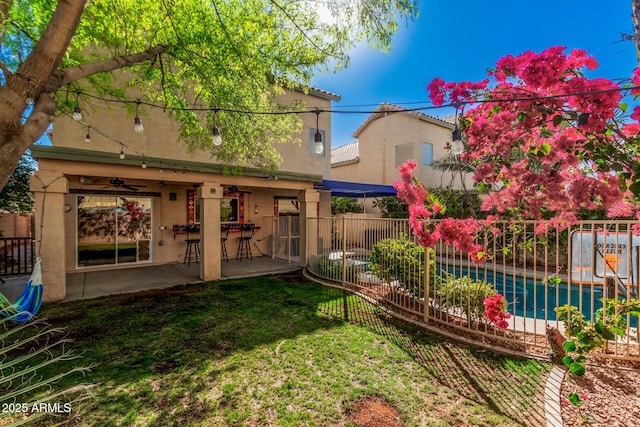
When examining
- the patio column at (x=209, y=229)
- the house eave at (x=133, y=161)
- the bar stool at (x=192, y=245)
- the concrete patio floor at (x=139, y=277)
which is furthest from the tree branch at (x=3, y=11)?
the bar stool at (x=192, y=245)

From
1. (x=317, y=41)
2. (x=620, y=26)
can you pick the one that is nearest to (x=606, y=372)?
(x=620, y=26)

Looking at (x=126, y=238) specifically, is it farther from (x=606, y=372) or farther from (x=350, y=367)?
(x=606, y=372)

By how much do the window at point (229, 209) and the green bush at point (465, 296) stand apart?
373 inches

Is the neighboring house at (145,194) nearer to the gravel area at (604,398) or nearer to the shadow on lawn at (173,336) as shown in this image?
the shadow on lawn at (173,336)

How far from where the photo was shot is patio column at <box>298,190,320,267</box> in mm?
10324

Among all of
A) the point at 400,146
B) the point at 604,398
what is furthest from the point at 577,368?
the point at 400,146

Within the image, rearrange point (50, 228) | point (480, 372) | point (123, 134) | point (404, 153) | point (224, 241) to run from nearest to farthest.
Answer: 1. point (480, 372)
2. point (50, 228)
3. point (123, 134)
4. point (224, 241)
5. point (404, 153)

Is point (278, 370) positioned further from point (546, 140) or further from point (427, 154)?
point (427, 154)

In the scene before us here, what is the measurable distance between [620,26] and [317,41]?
17.7ft

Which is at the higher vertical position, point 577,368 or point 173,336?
point 577,368

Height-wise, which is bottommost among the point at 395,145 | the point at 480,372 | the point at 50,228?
the point at 480,372

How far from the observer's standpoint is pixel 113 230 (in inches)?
400

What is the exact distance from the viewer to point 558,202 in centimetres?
306

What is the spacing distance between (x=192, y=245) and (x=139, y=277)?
284cm
